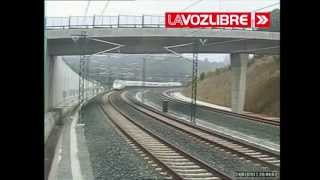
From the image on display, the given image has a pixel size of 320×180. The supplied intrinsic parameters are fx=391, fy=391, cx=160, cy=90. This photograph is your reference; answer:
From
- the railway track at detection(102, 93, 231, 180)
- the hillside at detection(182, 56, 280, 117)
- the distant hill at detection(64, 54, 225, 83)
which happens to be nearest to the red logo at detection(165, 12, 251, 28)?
the railway track at detection(102, 93, 231, 180)

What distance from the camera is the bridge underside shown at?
816 cm

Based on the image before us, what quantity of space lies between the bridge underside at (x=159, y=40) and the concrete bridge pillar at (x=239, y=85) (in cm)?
291

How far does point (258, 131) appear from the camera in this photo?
11297 mm

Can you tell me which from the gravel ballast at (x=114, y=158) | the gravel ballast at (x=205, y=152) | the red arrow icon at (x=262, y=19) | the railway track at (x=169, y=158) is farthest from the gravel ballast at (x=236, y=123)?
the red arrow icon at (x=262, y=19)

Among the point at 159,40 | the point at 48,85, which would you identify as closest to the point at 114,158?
the point at 159,40

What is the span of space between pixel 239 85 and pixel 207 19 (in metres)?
9.77

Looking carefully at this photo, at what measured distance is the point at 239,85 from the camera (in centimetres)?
1396

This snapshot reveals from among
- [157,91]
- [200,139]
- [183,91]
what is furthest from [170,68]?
[157,91]

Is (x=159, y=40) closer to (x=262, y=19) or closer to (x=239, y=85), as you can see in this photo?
(x=262, y=19)

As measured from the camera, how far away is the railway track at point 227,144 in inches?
261

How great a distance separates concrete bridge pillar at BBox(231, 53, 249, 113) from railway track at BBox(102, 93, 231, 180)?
13.8 ft
